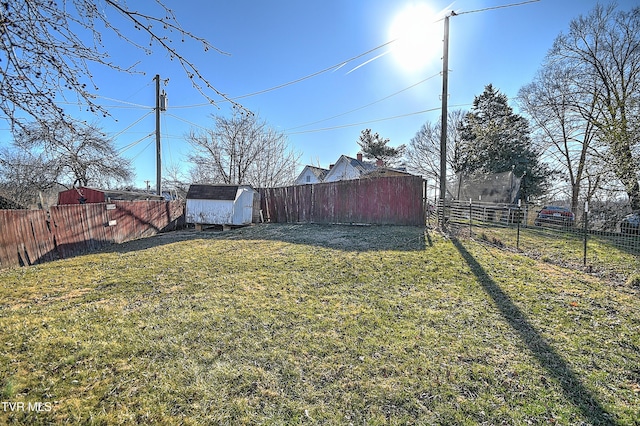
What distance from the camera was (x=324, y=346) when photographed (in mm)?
2594

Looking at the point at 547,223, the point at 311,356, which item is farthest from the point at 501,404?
the point at 547,223

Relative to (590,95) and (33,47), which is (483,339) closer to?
(33,47)

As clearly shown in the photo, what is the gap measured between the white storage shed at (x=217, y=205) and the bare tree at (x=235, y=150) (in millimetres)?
6636

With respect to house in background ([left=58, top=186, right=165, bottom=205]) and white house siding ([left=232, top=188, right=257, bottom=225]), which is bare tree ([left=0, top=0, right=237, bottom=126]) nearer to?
white house siding ([left=232, top=188, right=257, bottom=225])

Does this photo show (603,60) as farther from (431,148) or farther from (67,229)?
(67,229)

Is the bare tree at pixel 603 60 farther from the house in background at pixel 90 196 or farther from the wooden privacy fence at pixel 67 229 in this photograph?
the house in background at pixel 90 196

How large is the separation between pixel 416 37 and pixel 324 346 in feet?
32.1

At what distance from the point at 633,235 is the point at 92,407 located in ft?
27.2

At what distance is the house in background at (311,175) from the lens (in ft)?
88.6

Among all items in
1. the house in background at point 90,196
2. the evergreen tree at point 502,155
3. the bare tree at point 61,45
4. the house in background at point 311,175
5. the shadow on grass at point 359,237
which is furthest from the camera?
the house in background at point 311,175

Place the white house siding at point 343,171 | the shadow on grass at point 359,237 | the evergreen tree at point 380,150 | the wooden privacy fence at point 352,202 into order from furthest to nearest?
the evergreen tree at point 380,150 < the white house siding at point 343,171 < the wooden privacy fence at point 352,202 < the shadow on grass at point 359,237

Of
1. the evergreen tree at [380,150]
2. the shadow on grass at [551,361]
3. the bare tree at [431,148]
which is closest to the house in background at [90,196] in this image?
the shadow on grass at [551,361]

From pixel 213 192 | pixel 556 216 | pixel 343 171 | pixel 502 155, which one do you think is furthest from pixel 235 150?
pixel 502 155

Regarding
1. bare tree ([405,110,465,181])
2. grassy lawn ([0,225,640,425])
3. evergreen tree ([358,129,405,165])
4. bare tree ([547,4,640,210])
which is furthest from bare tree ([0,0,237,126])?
evergreen tree ([358,129,405,165])
